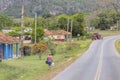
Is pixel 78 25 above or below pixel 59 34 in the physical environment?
above

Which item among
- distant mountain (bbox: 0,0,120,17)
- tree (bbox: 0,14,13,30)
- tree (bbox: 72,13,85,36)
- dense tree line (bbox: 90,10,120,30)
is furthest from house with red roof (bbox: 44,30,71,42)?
distant mountain (bbox: 0,0,120,17)

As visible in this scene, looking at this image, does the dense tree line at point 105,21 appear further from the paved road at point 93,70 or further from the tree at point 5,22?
the paved road at point 93,70

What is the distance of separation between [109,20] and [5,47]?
97022 mm

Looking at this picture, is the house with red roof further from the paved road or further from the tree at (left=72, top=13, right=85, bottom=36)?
the paved road

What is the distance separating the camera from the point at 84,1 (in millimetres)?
199625

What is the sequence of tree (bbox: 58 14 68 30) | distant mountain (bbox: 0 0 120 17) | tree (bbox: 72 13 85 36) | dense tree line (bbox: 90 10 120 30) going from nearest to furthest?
tree (bbox: 72 13 85 36) → tree (bbox: 58 14 68 30) → dense tree line (bbox: 90 10 120 30) → distant mountain (bbox: 0 0 120 17)

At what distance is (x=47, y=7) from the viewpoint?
590 ft

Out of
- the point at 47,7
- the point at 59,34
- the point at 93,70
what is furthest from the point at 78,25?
the point at 93,70

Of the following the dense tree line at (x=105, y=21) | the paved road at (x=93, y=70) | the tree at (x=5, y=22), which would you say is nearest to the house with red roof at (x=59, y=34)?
the tree at (x=5, y=22)

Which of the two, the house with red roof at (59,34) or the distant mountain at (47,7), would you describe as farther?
the distant mountain at (47,7)

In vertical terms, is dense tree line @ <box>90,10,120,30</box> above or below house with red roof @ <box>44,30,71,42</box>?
above

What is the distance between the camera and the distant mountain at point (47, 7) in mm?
153375

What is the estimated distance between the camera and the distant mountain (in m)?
153

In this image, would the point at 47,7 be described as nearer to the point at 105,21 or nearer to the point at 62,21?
the point at 105,21
